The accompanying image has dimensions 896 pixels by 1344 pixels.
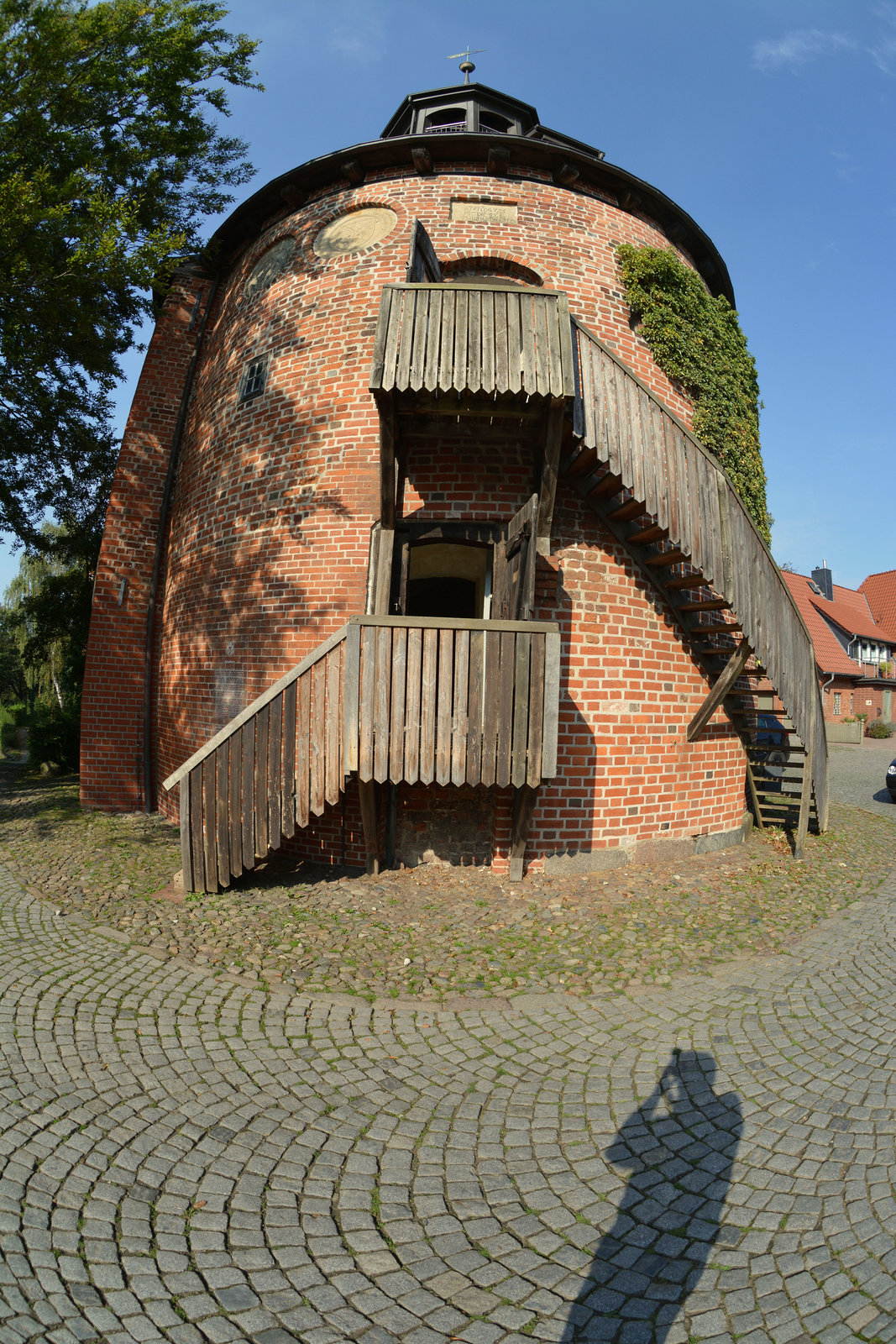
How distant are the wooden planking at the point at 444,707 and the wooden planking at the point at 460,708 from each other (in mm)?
31

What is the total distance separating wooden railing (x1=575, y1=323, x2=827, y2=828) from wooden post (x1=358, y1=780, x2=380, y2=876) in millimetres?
3729

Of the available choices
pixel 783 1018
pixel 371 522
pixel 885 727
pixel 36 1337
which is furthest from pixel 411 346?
pixel 885 727

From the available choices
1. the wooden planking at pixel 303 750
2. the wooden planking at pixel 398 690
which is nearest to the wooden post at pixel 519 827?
the wooden planking at pixel 398 690

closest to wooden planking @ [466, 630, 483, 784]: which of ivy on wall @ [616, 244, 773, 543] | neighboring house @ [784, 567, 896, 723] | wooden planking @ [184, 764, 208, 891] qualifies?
wooden planking @ [184, 764, 208, 891]

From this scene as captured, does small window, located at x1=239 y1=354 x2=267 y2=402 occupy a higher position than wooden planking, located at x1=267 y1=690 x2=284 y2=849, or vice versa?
small window, located at x1=239 y1=354 x2=267 y2=402

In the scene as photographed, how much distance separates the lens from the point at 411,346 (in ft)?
17.9

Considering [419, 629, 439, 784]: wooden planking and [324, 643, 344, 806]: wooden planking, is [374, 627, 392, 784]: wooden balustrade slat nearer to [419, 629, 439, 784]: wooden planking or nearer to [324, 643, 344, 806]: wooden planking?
[419, 629, 439, 784]: wooden planking

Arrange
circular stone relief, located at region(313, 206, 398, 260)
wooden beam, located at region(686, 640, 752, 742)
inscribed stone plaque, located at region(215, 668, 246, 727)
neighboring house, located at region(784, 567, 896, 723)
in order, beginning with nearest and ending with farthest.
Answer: wooden beam, located at region(686, 640, 752, 742)
inscribed stone plaque, located at region(215, 668, 246, 727)
circular stone relief, located at region(313, 206, 398, 260)
neighboring house, located at region(784, 567, 896, 723)

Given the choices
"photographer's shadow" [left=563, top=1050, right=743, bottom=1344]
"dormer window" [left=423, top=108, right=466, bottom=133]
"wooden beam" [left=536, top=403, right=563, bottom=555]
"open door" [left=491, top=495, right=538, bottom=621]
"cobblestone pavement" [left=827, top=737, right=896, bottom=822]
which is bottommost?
"photographer's shadow" [left=563, top=1050, right=743, bottom=1344]

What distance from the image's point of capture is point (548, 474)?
584 centimetres

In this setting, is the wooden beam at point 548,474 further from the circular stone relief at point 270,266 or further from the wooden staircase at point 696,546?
the circular stone relief at point 270,266

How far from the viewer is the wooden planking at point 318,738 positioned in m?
5.91

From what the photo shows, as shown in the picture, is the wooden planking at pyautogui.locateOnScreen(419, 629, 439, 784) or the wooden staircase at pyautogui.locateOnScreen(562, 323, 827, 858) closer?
the wooden planking at pyautogui.locateOnScreen(419, 629, 439, 784)

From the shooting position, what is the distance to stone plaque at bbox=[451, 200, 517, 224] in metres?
7.88
